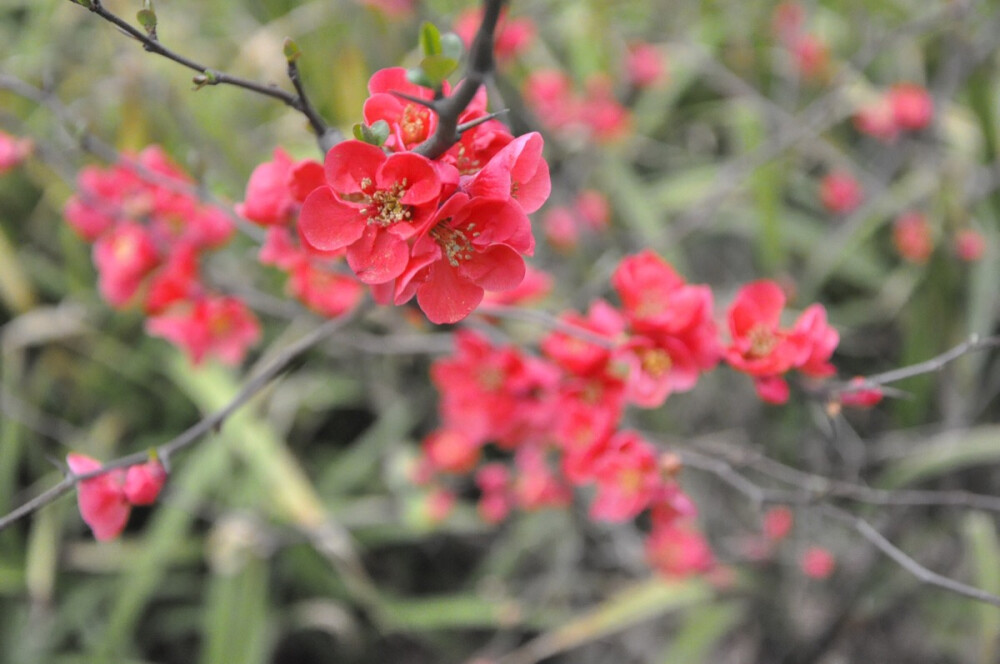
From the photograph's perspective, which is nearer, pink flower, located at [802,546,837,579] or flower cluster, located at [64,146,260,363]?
flower cluster, located at [64,146,260,363]

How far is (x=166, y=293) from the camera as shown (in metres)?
0.98

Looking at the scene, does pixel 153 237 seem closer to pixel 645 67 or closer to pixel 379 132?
pixel 379 132

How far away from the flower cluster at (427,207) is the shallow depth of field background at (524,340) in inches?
22.6

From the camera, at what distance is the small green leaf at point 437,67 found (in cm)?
39

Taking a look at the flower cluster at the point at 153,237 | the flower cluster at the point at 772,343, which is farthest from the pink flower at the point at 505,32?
the flower cluster at the point at 772,343

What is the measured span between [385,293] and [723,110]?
170 cm

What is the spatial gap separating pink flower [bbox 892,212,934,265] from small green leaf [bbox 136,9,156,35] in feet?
5.13

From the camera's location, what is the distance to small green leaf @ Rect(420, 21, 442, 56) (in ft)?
1.27

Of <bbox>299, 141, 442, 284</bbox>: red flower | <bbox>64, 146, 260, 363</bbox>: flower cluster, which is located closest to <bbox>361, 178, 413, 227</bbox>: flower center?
<bbox>299, 141, 442, 284</bbox>: red flower

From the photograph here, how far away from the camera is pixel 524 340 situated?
1.17 metres

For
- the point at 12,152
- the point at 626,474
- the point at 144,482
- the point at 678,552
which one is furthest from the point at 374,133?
the point at 678,552

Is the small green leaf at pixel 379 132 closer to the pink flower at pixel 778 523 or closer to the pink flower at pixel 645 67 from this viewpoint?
the pink flower at pixel 778 523

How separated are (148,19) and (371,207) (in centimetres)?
19

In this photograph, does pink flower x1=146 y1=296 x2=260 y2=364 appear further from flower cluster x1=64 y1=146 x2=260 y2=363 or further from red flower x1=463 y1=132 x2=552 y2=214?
red flower x1=463 y1=132 x2=552 y2=214
